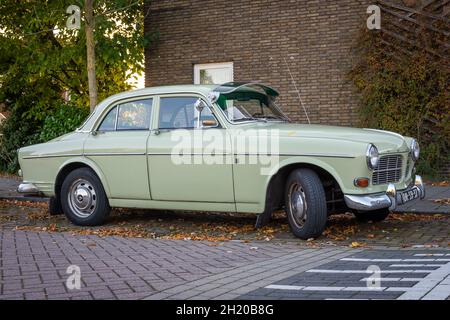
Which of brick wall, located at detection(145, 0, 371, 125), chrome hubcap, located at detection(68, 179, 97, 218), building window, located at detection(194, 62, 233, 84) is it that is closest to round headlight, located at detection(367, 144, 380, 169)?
chrome hubcap, located at detection(68, 179, 97, 218)

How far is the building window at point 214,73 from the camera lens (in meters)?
15.0

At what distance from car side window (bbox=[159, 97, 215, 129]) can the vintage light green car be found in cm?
1

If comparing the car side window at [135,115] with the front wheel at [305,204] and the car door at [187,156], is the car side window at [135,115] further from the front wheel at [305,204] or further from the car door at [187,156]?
the front wheel at [305,204]

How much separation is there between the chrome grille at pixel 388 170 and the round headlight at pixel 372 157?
0.48ft

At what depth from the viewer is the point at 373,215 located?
812 centimetres

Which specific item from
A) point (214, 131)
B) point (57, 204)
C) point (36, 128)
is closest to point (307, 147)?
point (214, 131)

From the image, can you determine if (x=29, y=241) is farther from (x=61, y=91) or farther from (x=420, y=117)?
(x=61, y=91)

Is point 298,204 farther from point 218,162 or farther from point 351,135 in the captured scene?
point 218,162

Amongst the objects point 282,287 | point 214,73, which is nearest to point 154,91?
point 282,287

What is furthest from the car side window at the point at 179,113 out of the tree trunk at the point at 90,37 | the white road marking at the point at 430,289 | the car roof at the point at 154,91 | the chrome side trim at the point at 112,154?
the tree trunk at the point at 90,37

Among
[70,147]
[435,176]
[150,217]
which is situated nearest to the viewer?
[70,147]

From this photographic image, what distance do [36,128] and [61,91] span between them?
4.28ft

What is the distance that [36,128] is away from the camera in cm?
1750

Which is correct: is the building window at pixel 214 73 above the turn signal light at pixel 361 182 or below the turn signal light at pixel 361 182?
above
